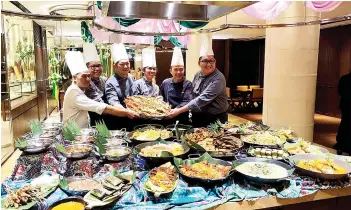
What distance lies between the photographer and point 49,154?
2.18 m

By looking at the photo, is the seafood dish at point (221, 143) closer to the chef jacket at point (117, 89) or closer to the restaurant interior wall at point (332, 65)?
the chef jacket at point (117, 89)

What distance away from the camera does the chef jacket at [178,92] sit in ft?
12.8

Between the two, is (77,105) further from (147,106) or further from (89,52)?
(89,52)

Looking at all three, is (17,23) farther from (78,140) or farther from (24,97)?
(78,140)

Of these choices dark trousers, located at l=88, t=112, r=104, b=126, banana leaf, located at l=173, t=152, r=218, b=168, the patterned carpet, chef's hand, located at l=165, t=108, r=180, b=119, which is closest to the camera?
banana leaf, located at l=173, t=152, r=218, b=168

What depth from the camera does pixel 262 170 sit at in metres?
1.81

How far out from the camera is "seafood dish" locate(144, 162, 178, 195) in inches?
62.4

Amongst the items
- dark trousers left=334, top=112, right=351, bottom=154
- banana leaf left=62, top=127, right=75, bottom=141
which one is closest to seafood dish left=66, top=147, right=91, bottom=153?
banana leaf left=62, top=127, right=75, bottom=141

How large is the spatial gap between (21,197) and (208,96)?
8.00 feet

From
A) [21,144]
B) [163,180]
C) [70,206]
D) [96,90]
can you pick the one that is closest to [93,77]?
[96,90]

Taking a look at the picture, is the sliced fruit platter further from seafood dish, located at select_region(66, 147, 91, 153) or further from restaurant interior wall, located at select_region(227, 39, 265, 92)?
restaurant interior wall, located at select_region(227, 39, 265, 92)

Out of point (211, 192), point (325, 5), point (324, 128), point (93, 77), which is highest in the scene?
point (325, 5)

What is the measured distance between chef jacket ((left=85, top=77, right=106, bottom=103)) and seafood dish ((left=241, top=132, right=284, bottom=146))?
178cm

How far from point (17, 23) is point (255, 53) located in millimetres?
9292
